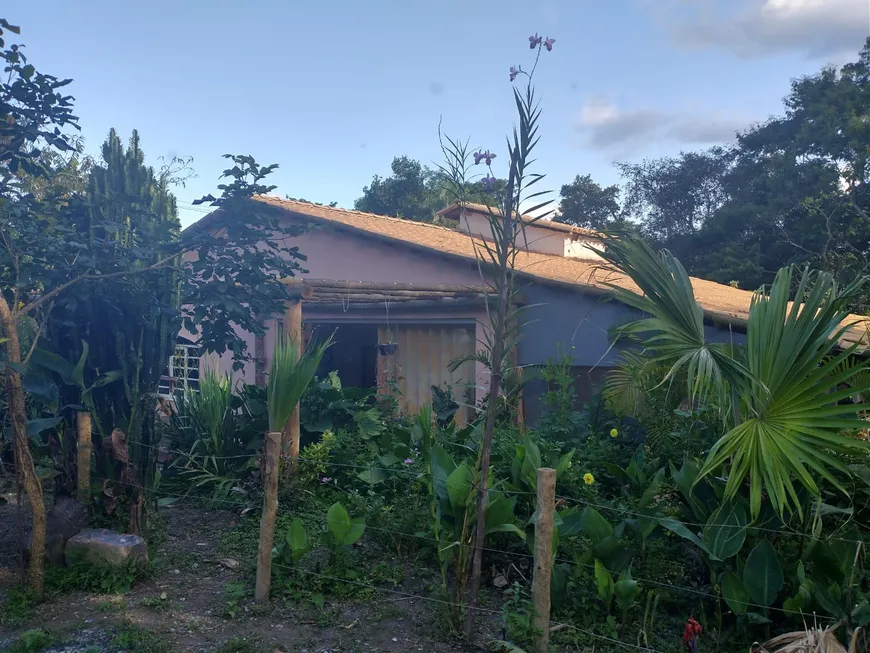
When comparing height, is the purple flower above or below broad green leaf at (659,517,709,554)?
above

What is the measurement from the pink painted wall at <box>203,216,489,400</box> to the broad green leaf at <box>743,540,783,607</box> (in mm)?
5211

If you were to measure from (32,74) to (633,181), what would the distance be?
1108 inches

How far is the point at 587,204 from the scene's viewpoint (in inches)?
1208

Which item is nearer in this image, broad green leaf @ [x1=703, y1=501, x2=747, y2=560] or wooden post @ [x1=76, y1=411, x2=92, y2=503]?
broad green leaf @ [x1=703, y1=501, x2=747, y2=560]

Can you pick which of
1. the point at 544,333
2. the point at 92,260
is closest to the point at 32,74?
the point at 92,260

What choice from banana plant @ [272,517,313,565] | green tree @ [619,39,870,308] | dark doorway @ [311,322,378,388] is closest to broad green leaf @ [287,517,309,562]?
banana plant @ [272,517,313,565]

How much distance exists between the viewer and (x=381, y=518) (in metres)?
5.14

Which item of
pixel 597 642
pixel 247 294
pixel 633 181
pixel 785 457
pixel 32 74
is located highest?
pixel 633 181

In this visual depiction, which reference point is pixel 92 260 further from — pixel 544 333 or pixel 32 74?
pixel 544 333

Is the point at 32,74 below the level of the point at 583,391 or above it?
above

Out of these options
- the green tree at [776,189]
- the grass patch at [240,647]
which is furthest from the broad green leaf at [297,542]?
the green tree at [776,189]

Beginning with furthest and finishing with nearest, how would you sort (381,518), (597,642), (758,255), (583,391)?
(758,255) < (583,391) < (381,518) < (597,642)

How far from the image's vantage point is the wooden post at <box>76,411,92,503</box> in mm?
5074

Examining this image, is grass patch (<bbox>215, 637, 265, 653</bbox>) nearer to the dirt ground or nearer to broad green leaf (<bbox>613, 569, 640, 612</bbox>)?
the dirt ground
